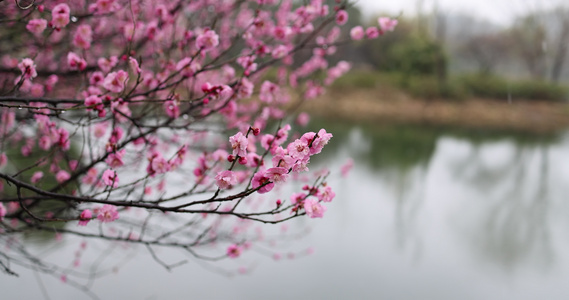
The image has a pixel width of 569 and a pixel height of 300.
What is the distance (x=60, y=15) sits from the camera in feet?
3.95

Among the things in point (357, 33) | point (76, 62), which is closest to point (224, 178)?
point (76, 62)

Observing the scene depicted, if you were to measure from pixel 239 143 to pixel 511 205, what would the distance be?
5.02 m

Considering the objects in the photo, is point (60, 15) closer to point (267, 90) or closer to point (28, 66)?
point (28, 66)

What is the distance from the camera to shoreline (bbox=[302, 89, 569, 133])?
10.4 metres

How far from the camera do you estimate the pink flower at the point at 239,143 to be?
767 mm

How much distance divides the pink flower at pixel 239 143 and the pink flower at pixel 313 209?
8.6 inches

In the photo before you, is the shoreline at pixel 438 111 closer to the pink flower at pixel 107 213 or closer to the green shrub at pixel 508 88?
the green shrub at pixel 508 88

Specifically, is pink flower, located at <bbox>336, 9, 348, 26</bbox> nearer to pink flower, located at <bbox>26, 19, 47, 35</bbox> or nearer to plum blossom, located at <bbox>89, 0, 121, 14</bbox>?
plum blossom, located at <bbox>89, 0, 121, 14</bbox>

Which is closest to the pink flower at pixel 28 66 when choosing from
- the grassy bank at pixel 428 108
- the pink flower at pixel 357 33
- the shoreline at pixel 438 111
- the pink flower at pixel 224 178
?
the pink flower at pixel 224 178

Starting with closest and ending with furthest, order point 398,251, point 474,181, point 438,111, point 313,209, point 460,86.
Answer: point 313,209 → point 398,251 → point 474,181 → point 438,111 → point 460,86

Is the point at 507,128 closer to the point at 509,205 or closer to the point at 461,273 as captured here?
the point at 509,205

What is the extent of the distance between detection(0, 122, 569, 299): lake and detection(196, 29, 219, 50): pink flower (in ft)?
5.95

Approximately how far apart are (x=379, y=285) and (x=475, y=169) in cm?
416

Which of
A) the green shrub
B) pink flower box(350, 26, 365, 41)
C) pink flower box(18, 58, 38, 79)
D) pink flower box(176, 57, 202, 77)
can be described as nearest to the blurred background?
the green shrub
